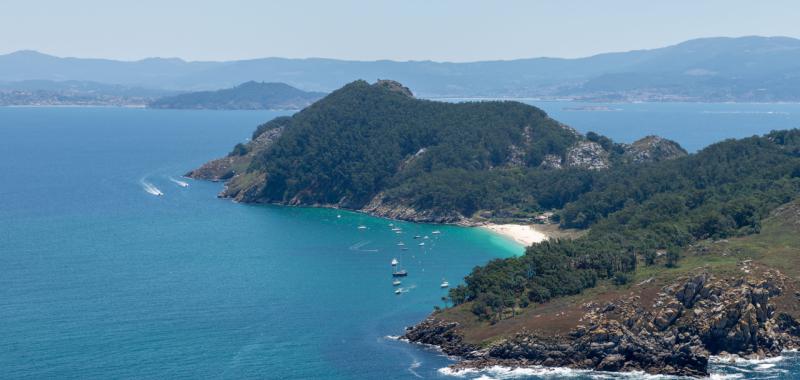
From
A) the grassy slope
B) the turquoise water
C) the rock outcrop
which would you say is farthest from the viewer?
the rock outcrop

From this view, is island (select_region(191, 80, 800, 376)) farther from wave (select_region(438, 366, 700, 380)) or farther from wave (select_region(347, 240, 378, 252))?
wave (select_region(347, 240, 378, 252))

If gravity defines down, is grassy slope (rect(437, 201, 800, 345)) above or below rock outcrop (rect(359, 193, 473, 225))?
above

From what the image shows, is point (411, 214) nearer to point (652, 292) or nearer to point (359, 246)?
point (359, 246)

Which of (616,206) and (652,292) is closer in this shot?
(652,292)

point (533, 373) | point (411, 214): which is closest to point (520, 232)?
point (411, 214)

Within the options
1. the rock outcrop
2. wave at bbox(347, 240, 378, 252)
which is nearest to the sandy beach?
the rock outcrop

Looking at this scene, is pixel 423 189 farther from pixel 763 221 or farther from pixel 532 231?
pixel 763 221
